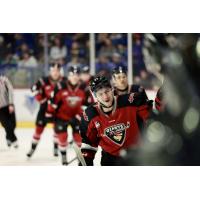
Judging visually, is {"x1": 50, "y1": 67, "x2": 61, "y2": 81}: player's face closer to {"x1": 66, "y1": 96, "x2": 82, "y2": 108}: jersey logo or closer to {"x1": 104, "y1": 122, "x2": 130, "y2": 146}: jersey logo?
{"x1": 66, "y1": 96, "x2": 82, "y2": 108}: jersey logo

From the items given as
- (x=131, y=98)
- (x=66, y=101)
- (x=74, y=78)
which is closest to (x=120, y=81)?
(x=131, y=98)

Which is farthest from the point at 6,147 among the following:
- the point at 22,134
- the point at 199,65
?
the point at 199,65

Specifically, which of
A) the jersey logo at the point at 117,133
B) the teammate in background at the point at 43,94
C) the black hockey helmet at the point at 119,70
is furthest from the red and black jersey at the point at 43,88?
the jersey logo at the point at 117,133

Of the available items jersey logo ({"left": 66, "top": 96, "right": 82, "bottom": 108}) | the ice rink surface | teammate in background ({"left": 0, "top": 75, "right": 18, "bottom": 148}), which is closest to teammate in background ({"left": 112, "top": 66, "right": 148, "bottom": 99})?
jersey logo ({"left": 66, "top": 96, "right": 82, "bottom": 108})

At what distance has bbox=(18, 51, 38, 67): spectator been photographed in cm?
425

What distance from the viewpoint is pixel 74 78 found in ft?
14.0

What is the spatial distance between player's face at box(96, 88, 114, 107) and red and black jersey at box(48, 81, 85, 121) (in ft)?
0.52

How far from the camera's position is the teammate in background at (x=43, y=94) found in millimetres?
4250

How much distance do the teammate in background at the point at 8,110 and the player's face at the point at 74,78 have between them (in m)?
0.49

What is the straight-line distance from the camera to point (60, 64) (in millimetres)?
4254

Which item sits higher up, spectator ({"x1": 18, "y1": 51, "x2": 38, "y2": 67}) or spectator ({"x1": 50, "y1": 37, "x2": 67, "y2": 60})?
spectator ({"x1": 50, "y1": 37, "x2": 67, "y2": 60})

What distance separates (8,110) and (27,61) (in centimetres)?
43

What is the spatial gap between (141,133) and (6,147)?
1104mm
